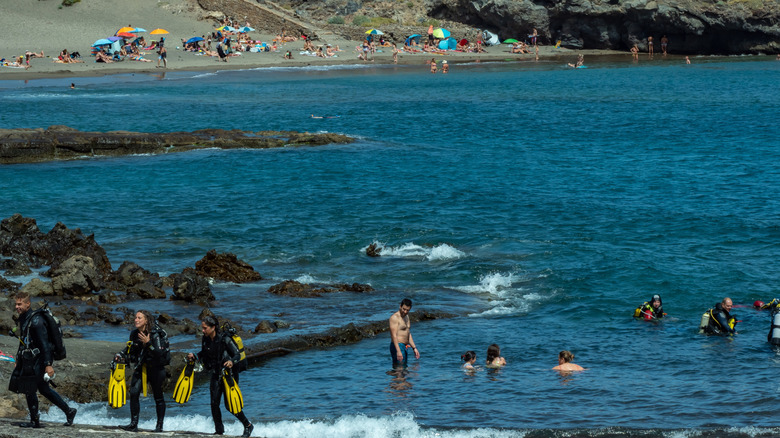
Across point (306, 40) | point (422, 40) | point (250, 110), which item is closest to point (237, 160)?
point (250, 110)

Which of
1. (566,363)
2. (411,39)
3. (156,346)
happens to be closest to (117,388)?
(156,346)

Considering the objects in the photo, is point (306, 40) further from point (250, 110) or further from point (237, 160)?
point (237, 160)

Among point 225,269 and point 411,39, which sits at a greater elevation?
point 411,39

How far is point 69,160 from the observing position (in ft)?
128

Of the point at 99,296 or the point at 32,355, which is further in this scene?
the point at 99,296

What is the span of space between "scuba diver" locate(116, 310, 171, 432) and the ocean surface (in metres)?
1.27

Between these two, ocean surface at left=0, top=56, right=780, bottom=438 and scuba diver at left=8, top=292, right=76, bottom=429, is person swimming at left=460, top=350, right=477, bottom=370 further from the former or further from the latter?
scuba diver at left=8, top=292, right=76, bottom=429

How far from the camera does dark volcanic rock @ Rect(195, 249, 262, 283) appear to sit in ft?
72.5

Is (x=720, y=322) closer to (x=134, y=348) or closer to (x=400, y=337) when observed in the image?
(x=400, y=337)

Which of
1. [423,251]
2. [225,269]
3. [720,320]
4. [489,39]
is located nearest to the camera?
[720,320]

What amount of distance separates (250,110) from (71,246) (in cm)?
3242

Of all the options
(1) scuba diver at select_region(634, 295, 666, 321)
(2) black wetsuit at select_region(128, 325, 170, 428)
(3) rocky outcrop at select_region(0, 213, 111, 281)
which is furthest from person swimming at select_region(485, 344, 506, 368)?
(3) rocky outcrop at select_region(0, 213, 111, 281)

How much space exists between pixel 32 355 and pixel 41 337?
11.6 inches

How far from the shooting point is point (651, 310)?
19.3 metres
